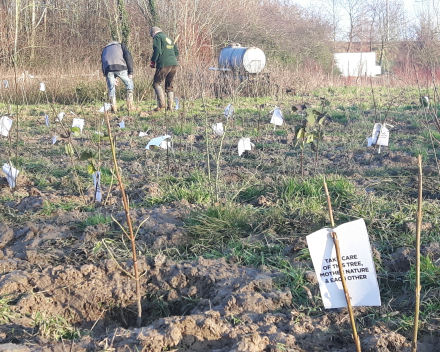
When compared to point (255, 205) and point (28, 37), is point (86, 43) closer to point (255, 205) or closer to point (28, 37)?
point (28, 37)

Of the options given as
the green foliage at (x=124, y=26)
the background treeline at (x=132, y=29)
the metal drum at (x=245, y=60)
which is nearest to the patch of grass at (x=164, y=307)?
the metal drum at (x=245, y=60)

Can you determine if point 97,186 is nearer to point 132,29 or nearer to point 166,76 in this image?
point 166,76

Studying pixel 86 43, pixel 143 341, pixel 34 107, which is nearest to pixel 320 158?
pixel 143 341

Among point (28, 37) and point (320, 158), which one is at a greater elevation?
point (28, 37)

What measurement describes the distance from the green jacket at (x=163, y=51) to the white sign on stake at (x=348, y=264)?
873cm

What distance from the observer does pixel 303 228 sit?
3.01 meters

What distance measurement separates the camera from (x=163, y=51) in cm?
980

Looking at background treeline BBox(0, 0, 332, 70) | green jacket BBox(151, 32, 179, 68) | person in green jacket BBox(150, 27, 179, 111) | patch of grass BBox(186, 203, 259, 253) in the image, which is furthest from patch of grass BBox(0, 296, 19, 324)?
background treeline BBox(0, 0, 332, 70)

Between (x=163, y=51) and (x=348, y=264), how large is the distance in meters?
8.83

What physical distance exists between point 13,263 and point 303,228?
5.60 feet

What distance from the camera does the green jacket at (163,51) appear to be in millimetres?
9719

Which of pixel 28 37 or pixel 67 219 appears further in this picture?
pixel 28 37

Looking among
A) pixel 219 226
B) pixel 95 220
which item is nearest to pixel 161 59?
pixel 95 220

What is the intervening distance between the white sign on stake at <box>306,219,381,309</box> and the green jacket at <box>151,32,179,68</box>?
8.73 m
